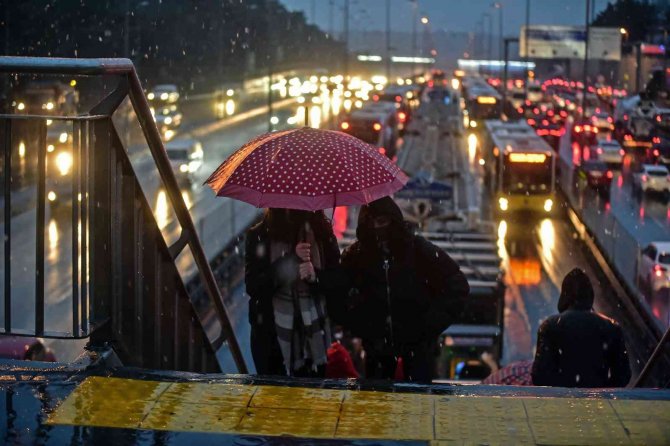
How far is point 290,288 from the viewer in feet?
17.2

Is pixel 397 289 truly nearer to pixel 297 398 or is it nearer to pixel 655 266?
pixel 297 398

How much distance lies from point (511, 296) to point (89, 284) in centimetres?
2340

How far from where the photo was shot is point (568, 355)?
5.32 metres

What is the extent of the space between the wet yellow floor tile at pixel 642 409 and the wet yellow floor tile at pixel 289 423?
3.34ft

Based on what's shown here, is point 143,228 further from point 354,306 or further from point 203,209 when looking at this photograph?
point 203,209

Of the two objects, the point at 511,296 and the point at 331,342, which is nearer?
the point at 331,342

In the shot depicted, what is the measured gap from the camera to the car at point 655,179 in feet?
144

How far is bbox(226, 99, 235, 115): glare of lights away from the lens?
77.1 m

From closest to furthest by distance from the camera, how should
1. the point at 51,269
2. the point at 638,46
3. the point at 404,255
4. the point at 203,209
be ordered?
the point at 404,255 → the point at 51,269 → the point at 203,209 → the point at 638,46

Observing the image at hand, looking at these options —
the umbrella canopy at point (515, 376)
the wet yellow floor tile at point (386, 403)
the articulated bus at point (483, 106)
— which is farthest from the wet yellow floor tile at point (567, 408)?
the articulated bus at point (483, 106)

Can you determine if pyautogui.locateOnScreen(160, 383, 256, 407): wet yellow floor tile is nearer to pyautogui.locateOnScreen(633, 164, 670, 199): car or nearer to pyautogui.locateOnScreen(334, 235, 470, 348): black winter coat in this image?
pyautogui.locateOnScreen(334, 235, 470, 348): black winter coat

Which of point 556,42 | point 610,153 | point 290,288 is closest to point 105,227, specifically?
point 290,288

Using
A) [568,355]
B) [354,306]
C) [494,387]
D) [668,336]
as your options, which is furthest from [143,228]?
[668,336]

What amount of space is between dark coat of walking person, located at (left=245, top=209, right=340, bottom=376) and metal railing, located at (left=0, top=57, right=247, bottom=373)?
1.29ft
